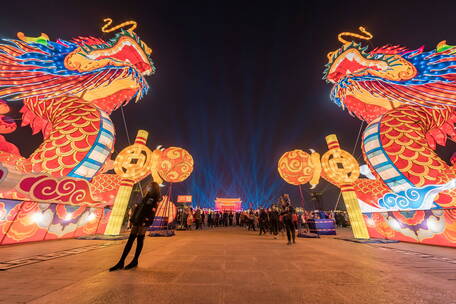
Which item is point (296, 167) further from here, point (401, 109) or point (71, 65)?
point (71, 65)

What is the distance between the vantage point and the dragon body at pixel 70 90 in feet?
22.3

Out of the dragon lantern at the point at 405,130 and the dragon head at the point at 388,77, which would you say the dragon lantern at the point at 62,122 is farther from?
the dragon lantern at the point at 405,130

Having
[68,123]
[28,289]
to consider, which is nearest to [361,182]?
[28,289]

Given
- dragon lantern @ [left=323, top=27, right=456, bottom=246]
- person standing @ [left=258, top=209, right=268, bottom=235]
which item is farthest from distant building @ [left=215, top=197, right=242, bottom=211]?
dragon lantern @ [left=323, top=27, right=456, bottom=246]

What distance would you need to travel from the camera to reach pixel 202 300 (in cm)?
209

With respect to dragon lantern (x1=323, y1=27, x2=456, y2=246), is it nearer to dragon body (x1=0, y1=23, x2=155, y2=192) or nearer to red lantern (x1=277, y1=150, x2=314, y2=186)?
red lantern (x1=277, y1=150, x2=314, y2=186)

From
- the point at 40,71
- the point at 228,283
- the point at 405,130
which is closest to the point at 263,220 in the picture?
the point at 405,130

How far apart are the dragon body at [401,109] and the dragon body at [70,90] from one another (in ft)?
34.7

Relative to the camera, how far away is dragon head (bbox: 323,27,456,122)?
23.1 feet

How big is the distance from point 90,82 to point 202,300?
31.7ft

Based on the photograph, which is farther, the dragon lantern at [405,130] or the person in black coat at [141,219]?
the dragon lantern at [405,130]

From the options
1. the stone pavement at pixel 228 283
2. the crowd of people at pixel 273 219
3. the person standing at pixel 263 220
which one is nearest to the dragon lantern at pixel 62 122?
the stone pavement at pixel 228 283

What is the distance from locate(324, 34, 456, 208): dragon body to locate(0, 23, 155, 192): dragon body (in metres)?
10.6

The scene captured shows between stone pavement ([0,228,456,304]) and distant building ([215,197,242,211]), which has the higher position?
distant building ([215,197,242,211])
